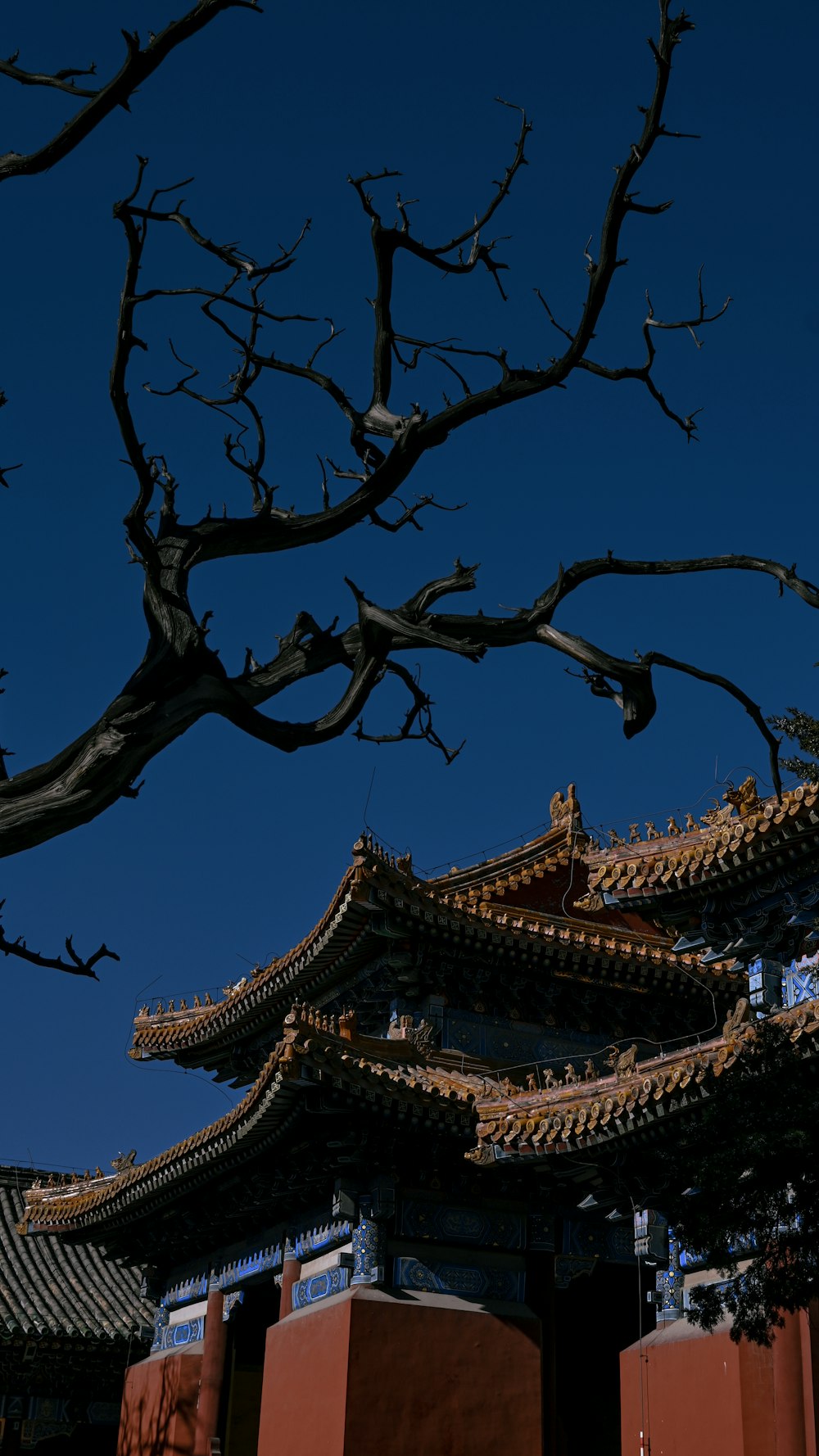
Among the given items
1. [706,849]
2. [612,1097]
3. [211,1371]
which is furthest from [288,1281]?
[706,849]

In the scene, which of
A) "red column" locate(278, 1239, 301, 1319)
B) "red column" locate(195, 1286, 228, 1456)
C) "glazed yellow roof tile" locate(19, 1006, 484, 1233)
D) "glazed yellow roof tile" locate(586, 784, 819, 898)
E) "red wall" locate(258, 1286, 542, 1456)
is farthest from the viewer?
"red column" locate(195, 1286, 228, 1456)

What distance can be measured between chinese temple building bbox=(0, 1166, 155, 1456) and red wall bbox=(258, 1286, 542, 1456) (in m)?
7.88

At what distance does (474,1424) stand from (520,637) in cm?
1134

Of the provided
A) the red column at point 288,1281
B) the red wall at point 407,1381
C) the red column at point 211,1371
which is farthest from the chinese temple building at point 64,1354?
the red wall at point 407,1381

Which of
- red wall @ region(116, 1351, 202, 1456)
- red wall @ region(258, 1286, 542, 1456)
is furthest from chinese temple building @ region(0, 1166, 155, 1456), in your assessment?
red wall @ region(258, 1286, 542, 1456)

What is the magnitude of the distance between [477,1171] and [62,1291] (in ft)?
37.2

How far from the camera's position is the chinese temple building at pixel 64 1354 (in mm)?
23609

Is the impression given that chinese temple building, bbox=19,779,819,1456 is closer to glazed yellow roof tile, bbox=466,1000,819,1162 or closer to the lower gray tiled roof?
glazed yellow roof tile, bbox=466,1000,819,1162

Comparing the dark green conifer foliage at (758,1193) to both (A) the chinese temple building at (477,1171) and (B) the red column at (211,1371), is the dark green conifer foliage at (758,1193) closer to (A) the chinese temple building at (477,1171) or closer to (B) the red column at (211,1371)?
(A) the chinese temple building at (477,1171)

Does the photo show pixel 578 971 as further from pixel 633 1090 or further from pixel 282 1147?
pixel 633 1090

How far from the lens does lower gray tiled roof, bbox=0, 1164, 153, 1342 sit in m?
23.7

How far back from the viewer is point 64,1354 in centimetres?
2386

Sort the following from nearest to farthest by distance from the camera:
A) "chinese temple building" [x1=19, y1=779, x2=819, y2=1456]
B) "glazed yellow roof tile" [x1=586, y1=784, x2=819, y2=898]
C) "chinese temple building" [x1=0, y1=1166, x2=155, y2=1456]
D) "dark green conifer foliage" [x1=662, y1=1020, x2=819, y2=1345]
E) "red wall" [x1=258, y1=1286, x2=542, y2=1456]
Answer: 1. "dark green conifer foliage" [x1=662, y1=1020, x2=819, y2=1345]
2. "glazed yellow roof tile" [x1=586, y1=784, x2=819, y2=898]
3. "chinese temple building" [x1=19, y1=779, x2=819, y2=1456]
4. "red wall" [x1=258, y1=1286, x2=542, y2=1456]
5. "chinese temple building" [x1=0, y1=1166, x2=155, y2=1456]

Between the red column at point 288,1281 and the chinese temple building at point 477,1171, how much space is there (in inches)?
Result: 1.4
